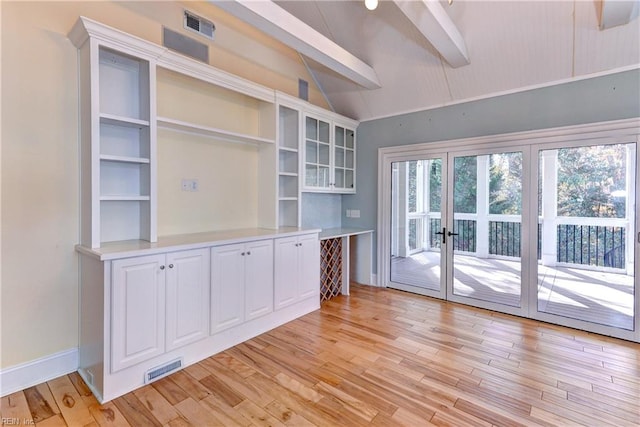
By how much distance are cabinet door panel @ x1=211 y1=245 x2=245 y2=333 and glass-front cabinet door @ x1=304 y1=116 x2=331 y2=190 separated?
1477 millimetres

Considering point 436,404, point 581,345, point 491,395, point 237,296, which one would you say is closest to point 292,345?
point 237,296

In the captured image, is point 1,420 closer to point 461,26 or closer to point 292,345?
point 292,345

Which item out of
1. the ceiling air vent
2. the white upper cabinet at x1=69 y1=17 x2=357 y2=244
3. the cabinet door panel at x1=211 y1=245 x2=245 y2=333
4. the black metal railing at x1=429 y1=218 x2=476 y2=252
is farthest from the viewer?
the black metal railing at x1=429 y1=218 x2=476 y2=252

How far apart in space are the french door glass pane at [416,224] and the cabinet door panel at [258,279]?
2.08 m

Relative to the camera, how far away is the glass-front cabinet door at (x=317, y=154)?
382 centimetres

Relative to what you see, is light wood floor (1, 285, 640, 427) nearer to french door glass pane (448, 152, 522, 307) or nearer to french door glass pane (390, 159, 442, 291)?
french door glass pane (448, 152, 522, 307)

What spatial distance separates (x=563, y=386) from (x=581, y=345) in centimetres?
88

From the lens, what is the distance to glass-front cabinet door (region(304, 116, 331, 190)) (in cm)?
382

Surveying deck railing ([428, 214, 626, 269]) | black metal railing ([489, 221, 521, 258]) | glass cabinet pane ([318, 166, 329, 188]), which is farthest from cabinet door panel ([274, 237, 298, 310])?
black metal railing ([489, 221, 521, 258])

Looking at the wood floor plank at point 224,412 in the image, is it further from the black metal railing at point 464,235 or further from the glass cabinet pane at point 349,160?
the glass cabinet pane at point 349,160

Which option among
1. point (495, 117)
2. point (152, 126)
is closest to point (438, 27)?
point (495, 117)

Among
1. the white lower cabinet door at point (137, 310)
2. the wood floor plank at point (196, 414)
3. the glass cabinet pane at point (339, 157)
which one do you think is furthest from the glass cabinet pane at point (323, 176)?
the wood floor plank at point (196, 414)

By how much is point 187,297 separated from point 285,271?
1.04 m

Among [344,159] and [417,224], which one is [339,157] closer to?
[344,159]
